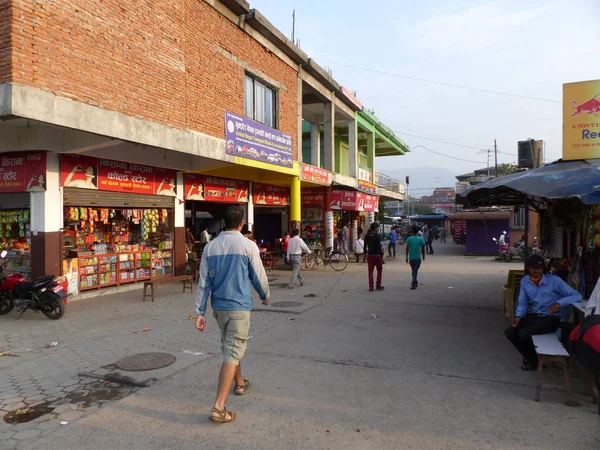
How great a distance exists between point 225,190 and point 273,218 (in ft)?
A: 22.0

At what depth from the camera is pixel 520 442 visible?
346 cm

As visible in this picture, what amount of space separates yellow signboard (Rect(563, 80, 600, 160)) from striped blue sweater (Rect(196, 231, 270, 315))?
5.23 meters

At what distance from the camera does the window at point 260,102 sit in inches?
540

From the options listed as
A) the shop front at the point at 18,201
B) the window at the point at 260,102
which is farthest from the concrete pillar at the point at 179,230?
the shop front at the point at 18,201

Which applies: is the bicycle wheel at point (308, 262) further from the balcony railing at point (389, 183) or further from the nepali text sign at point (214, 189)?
the balcony railing at point (389, 183)

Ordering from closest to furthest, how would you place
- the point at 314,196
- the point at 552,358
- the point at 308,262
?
the point at 552,358
the point at 308,262
the point at 314,196

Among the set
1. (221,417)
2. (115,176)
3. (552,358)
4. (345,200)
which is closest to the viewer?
(221,417)

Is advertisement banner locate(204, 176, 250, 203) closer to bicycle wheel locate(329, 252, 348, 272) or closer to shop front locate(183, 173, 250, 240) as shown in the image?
shop front locate(183, 173, 250, 240)

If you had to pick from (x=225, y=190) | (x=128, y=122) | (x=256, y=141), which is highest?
(x=256, y=141)

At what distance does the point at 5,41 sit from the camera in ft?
22.4

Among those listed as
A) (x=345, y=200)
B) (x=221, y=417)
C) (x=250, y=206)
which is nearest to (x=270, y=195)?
(x=250, y=206)

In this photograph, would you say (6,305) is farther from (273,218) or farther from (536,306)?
(273,218)

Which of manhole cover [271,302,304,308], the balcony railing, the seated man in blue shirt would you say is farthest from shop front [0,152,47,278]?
the balcony railing

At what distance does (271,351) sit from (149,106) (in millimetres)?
6453
